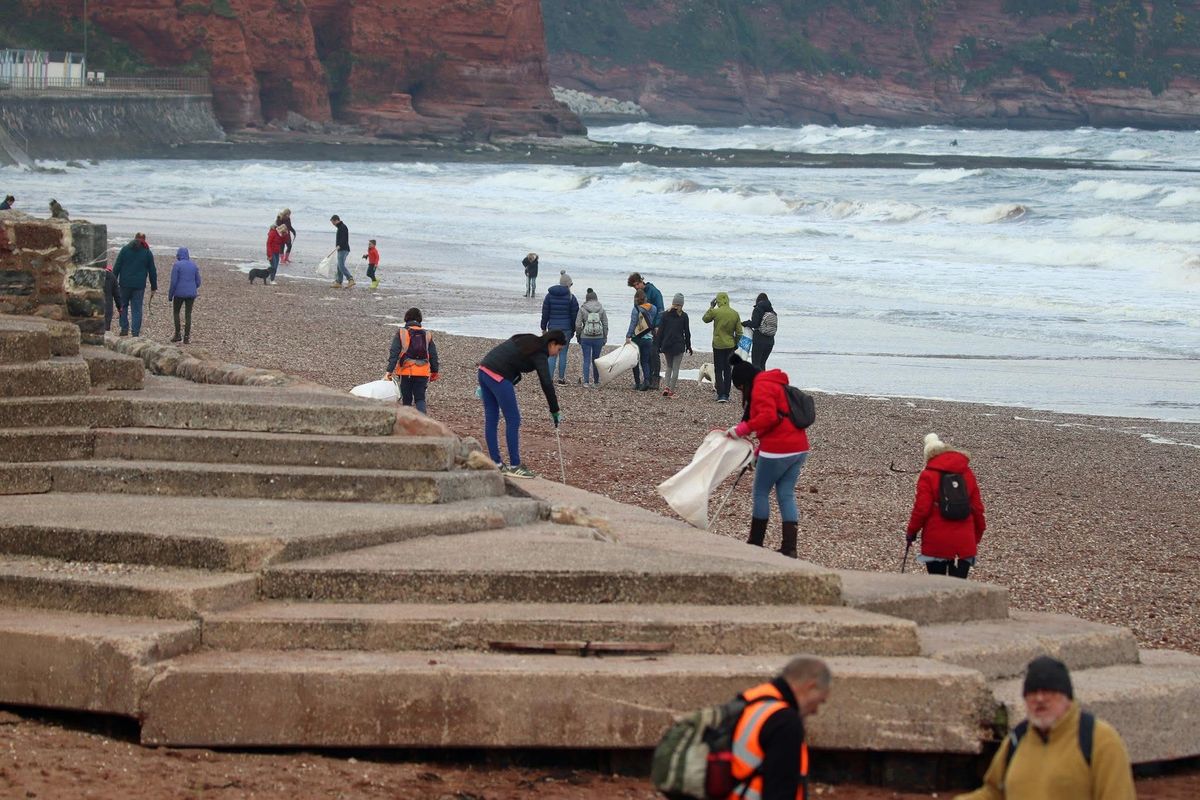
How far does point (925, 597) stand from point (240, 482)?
144 inches

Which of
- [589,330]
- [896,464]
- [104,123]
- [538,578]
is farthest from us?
[104,123]

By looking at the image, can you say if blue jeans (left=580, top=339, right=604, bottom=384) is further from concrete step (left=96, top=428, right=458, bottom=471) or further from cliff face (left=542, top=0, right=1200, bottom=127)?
cliff face (left=542, top=0, right=1200, bottom=127)

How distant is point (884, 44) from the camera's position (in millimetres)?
175250

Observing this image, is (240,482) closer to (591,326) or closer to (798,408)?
(798,408)

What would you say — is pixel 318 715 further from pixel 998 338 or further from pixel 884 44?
pixel 884 44

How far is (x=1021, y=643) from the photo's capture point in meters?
7.61

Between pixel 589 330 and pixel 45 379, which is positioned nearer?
pixel 45 379

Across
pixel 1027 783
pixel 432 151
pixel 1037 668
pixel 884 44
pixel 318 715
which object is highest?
pixel 884 44

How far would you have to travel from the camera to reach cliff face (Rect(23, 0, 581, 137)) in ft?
298

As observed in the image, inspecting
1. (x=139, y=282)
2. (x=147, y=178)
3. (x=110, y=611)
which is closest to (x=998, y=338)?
(x=139, y=282)

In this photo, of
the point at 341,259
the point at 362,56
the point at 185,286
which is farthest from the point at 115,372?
the point at 362,56

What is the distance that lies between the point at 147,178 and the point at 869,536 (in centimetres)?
5354

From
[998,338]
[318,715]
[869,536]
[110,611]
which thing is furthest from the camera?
[998,338]

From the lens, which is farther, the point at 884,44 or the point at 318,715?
the point at 884,44
